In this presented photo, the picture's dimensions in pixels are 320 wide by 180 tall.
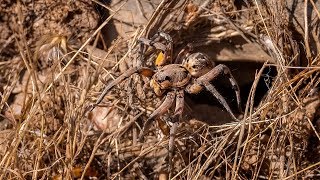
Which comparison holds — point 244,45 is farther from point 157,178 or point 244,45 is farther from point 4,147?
point 4,147

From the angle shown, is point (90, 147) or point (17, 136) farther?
point (90, 147)

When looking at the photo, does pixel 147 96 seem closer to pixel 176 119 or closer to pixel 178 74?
pixel 178 74

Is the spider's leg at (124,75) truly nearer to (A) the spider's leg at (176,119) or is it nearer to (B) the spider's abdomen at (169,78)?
(B) the spider's abdomen at (169,78)

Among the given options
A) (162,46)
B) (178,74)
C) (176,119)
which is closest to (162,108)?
(176,119)

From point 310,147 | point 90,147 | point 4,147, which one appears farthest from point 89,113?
point 310,147

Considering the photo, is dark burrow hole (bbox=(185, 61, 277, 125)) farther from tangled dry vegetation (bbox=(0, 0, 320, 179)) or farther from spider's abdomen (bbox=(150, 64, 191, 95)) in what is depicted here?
spider's abdomen (bbox=(150, 64, 191, 95))

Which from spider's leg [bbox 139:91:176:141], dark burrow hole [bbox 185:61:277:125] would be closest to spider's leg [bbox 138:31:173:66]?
spider's leg [bbox 139:91:176:141]
